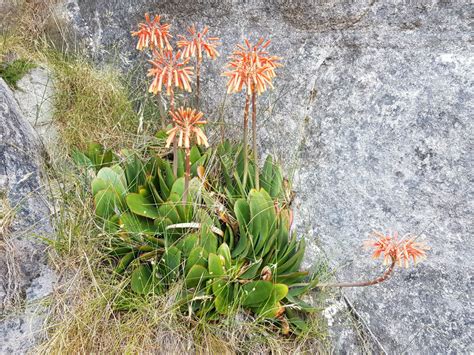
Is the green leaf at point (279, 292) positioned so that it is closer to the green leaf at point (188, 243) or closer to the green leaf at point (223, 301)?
the green leaf at point (223, 301)

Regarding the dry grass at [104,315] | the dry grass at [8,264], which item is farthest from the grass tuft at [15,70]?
the dry grass at [8,264]

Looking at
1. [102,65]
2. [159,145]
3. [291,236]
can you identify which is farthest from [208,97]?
[291,236]

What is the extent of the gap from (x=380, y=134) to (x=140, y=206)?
136 centimetres

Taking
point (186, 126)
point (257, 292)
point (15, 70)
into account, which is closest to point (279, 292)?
point (257, 292)

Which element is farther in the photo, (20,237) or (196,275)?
(20,237)

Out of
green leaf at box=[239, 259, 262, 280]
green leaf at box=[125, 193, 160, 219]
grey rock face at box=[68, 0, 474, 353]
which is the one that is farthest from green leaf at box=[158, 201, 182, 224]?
grey rock face at box=[68, 0, 474, 353]

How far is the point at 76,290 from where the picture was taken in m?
2.58

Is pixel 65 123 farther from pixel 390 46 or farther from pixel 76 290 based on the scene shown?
pixel 390 46

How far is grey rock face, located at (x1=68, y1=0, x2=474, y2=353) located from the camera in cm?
246

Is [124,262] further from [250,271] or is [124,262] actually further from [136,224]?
[250,271]

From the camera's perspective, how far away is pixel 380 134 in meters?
2.76

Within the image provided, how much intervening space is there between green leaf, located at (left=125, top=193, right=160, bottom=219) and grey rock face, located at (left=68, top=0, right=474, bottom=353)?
87cm

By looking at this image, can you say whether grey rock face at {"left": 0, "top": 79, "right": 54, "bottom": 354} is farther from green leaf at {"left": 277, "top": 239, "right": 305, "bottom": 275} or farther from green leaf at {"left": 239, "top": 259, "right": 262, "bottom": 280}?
green leaf at {"left": 277, "top": 239, "right": 305, "bottom": 275}

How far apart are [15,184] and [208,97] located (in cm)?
138
